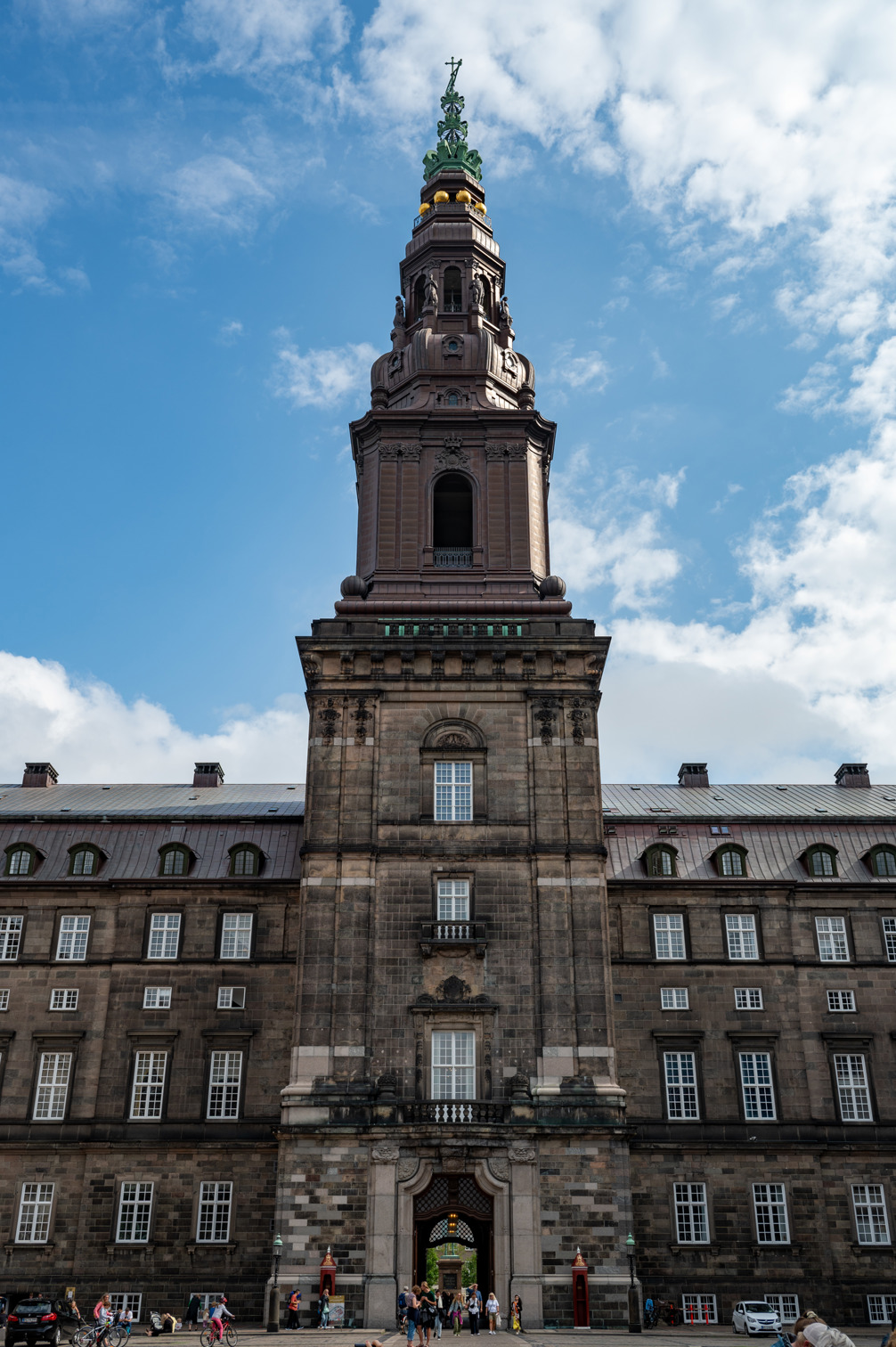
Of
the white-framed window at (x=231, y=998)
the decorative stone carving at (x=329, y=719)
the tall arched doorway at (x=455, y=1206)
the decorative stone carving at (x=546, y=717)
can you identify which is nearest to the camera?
the tall arched doorway at (x=455, y=1206)

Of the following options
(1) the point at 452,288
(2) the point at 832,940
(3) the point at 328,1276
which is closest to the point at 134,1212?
(3) the point at 328,1276

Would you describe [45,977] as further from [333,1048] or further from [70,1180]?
[333,1048]

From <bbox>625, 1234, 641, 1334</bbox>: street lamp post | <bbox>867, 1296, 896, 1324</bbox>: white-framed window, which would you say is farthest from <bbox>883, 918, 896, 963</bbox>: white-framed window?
<bbox>625, 1234, 641, 1334</bbox>: street lamp post

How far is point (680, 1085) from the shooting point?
1960 inches

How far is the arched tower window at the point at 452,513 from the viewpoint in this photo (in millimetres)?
55469

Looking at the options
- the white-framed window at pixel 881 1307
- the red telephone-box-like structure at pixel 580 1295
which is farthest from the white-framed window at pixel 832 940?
the red telephone-box-like structure at pixel 580 1295

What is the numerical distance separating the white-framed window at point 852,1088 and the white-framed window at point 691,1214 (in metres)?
6.72

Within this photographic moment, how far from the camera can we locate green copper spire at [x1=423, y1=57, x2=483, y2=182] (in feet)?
218

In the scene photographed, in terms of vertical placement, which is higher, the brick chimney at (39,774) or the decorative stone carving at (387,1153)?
the brick chimney at (39,774)

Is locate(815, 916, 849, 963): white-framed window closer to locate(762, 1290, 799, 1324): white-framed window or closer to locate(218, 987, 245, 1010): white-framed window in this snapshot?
locate(762, 1290, 799, 1324): white-framed window

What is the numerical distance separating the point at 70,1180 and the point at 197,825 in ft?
51.4

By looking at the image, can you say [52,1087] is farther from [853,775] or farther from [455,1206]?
[853,775]

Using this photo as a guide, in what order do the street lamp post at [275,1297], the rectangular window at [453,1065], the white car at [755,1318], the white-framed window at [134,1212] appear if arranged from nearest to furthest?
the street lamp post at [275,1297] → the white car at [755,1318] → the rectangular window at [453,1065] → the white-framed window at [134,1212]

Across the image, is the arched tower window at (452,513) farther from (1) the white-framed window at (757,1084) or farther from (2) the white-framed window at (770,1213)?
(2) the white-framed window at (770,1213)
